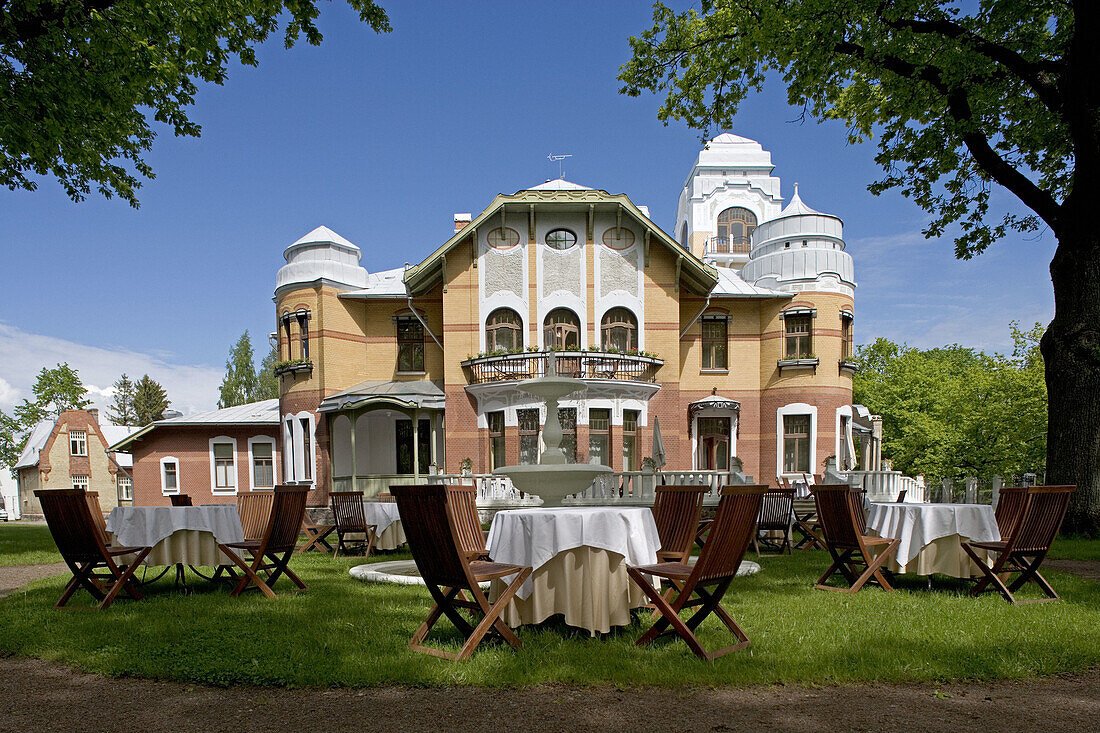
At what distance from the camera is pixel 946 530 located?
24.2ft

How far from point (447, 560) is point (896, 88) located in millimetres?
12883

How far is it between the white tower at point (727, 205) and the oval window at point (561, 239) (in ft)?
89.3

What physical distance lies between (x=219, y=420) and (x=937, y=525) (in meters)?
23.9

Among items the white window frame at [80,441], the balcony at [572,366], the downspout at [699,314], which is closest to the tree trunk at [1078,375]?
the balcony at [572,366]

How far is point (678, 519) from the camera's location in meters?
6.47

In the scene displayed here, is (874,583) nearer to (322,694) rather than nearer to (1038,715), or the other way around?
(1038,715)

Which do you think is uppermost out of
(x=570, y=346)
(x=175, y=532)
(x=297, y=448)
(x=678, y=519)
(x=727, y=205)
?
(x=727, y=205)

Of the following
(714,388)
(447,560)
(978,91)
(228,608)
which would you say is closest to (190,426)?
(714,388)

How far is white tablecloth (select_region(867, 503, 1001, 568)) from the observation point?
737 cm

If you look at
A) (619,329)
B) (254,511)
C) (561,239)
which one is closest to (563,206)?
(561,239)

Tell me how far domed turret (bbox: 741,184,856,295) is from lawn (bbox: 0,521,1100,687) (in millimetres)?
16679

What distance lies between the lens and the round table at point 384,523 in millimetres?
11562

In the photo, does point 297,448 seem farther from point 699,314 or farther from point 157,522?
point 157,522

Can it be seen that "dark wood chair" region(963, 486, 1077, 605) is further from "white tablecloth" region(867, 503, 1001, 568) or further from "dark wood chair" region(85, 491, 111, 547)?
"dark wood chair" region(85, 491, 111, 547)
